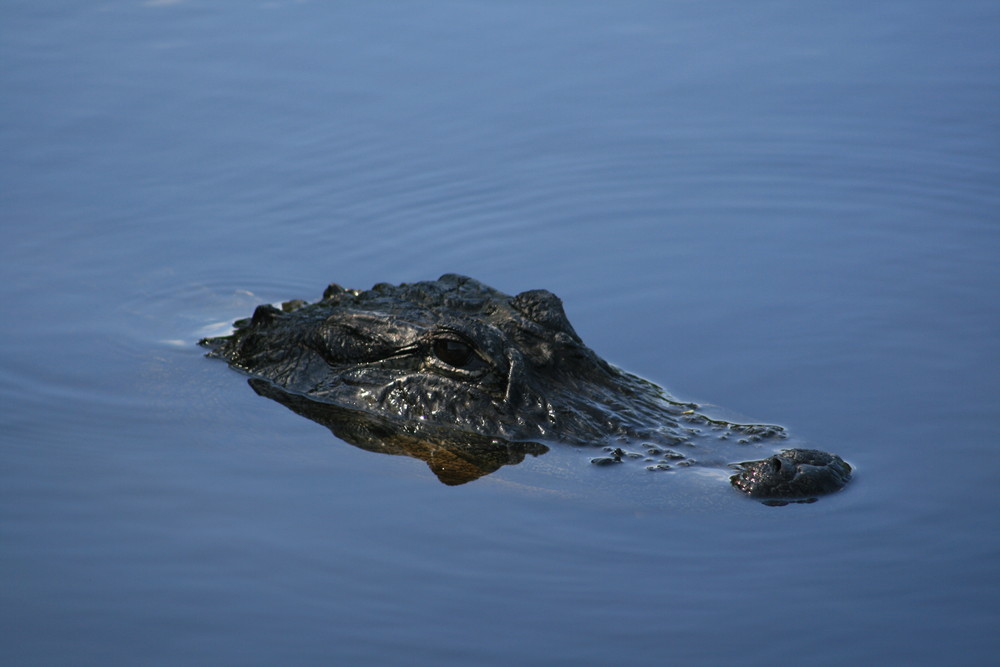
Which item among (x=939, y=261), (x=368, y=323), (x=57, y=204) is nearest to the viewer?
(x=368, y=323)

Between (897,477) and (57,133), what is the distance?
8.02 meters

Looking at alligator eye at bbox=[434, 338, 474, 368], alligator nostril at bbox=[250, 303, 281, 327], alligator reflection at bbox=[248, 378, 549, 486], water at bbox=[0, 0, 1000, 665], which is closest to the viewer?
water at bbox=[0, 0, 1000, 665]

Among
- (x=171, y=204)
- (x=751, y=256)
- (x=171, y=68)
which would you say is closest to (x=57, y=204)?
(x=171, y=204)

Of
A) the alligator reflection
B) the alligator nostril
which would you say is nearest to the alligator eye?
the alligator reflection

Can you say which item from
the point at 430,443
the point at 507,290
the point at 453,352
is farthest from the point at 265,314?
the point at 507,290

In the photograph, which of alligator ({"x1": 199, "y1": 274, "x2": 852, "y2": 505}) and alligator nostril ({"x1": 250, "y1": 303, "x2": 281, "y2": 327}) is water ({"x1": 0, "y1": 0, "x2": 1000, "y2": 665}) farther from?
alligator nostril ({"x1": 250, "y1": 303, "x2": 281, "y2": 327})

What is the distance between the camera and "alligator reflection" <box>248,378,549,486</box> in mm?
6488

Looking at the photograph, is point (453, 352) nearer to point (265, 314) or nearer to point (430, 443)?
point (430, 443)

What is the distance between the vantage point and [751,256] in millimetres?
9539

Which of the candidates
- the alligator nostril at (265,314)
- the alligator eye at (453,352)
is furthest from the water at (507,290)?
the alligator eye at (453,352)

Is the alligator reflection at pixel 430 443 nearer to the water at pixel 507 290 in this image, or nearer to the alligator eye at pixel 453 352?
the water at pixel 507 290

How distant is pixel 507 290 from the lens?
9.05m

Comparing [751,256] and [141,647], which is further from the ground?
[751,256]

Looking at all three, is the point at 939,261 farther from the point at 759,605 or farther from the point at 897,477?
the point at 759,605
